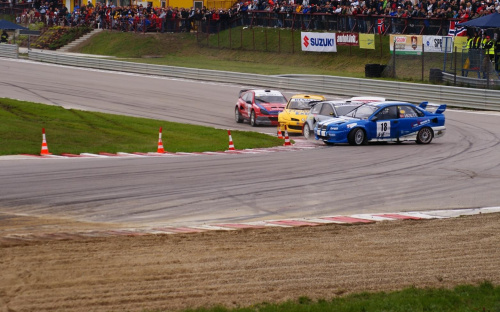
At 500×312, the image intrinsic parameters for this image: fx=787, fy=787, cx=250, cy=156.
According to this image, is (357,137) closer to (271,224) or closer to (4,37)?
(271,224)

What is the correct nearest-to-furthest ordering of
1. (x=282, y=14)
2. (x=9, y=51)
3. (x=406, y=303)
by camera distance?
(x=406, y=303) → (x=282, y=14) → (x=9, y=51)

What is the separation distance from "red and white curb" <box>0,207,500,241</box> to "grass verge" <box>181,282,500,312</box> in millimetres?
3893

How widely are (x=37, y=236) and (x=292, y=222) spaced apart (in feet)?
12.9

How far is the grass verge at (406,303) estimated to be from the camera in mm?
7559

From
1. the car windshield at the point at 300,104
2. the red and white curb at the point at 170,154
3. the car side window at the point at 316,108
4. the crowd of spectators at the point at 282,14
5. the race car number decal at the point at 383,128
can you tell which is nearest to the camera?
the red and white curb at the point at 170,154

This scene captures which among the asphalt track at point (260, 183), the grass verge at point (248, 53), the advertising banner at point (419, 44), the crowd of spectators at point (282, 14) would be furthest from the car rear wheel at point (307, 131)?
the crowd of spectators at point (282, 14)

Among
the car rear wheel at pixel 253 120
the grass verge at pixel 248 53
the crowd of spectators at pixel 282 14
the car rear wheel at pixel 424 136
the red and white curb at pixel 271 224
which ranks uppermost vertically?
the crowd of spectators at pixel 282 14

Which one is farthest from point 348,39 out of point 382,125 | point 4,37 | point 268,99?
point 4,37

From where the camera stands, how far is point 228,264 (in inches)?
364

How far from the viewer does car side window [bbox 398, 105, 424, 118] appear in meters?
23.4

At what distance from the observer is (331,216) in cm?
1305

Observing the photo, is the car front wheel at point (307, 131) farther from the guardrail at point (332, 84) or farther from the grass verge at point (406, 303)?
the grass verge at point (406, 303)

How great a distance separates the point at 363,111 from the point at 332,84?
15.6 meters

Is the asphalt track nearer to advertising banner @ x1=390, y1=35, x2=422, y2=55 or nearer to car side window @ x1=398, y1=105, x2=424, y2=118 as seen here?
car side window @ x1=398, y1=105, x2=424, y2=118
